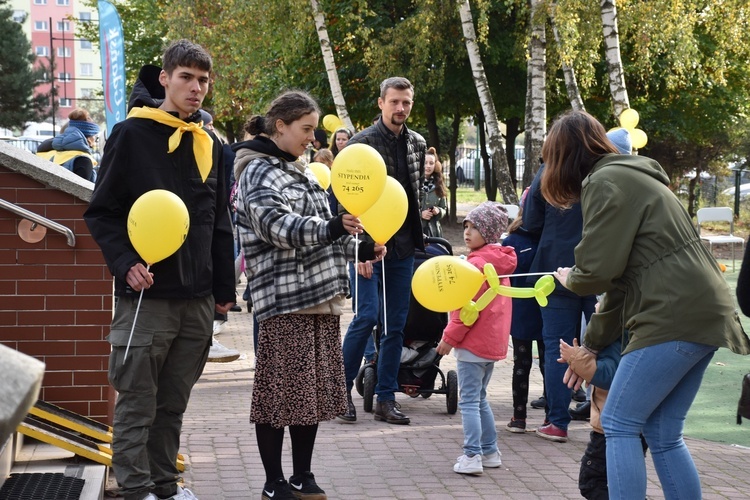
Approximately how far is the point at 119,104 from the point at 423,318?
239 inches

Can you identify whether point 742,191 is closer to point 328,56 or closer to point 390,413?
point 328,56

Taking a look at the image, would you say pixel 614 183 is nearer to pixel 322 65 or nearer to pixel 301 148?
pixel 301 148

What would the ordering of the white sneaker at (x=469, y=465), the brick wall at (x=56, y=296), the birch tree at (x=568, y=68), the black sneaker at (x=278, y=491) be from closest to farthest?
the black sneaker at (x=278, y=491) → the brick wall at (x=56, y=296) → the white sneaker at (x=469, y=465) → the birch tree at (x=568, y=68)

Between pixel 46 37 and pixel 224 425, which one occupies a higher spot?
pixel 46 37

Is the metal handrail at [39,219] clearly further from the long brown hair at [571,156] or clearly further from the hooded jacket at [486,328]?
the long brown hair at [571,156]

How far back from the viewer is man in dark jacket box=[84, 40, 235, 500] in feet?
15.5

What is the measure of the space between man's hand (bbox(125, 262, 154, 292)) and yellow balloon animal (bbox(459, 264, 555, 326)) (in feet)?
5.86

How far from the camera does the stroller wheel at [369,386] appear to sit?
311 inches

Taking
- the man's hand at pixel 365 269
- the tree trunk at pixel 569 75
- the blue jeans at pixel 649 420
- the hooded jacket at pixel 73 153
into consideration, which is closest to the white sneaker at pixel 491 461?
the man's hand at pixel 365 269

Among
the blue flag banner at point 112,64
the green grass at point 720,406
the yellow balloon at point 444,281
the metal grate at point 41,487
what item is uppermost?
the blue flag banner at point 112,64

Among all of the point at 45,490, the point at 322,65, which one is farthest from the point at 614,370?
the point at 322,65

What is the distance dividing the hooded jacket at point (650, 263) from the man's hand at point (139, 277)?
6.08 feet

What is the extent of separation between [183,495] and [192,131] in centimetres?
176

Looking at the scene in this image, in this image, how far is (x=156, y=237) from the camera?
4.52 m
